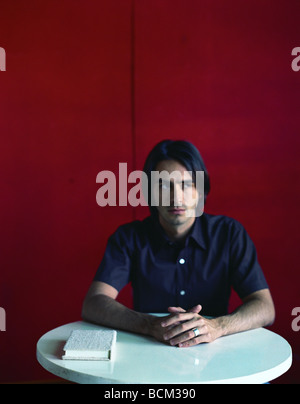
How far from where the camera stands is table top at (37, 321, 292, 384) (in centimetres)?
120

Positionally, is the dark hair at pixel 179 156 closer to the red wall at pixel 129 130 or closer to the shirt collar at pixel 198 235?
the shirt collar at pixel 198 235

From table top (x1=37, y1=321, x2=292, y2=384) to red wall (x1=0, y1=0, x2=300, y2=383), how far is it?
132 cm

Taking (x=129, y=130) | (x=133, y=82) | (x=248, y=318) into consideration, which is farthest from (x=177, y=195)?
(x=133, y=82)

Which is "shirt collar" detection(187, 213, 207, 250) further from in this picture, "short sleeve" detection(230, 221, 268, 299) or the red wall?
the red wall

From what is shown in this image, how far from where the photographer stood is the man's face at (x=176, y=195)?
2.02 meters

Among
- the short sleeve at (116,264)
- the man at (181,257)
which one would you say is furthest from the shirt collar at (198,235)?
the short sleeve at (116,264)

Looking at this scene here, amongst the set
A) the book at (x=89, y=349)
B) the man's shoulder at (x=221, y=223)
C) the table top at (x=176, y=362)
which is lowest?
the table top at (x=176, y=362)

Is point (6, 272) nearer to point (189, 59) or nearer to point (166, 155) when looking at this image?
point (166, 155)

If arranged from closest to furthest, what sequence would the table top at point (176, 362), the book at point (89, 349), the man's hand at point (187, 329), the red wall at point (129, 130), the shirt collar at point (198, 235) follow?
the table top at point (176, 362), the book at point (89, 349), the man's hand at point (187, 329), the shirt collar at point (198, 235), the red wall at point (129, 130)

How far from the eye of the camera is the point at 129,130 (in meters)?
2.85

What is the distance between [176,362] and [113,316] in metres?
0.42

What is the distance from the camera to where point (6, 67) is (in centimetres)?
274

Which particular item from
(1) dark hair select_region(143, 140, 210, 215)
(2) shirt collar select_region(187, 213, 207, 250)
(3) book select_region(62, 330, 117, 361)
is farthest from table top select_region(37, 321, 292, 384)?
(1) dark hair select_region(143, 140, 210, 215)

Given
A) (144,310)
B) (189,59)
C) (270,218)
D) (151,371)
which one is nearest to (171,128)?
(189,59)
